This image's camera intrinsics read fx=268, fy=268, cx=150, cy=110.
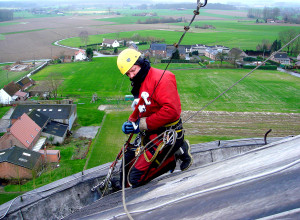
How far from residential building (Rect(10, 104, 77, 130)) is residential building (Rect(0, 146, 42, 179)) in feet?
23.2

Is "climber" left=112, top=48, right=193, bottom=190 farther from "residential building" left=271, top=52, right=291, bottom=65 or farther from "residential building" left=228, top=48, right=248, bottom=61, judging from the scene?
"residential building" left=271, top=52, right=291, bottom=65

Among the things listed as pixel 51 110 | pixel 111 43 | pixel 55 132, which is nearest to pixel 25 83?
pixel 51 110

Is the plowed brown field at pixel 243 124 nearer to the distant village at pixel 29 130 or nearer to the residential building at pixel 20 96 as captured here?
the distant village at pixel 29 130

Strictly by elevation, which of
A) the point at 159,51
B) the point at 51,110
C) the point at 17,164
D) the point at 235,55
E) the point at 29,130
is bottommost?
the point at 17,164

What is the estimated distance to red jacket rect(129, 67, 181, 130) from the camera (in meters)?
4.07

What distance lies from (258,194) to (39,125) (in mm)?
23107

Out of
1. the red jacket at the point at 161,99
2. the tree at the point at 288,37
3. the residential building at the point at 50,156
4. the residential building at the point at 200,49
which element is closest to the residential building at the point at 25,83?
the residential building at the point at 50,156

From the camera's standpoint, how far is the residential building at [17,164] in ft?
56.7

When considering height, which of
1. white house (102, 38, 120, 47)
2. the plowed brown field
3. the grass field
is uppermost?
white house (102, 38, 120, 47)

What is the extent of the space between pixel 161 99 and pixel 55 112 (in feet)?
78.9

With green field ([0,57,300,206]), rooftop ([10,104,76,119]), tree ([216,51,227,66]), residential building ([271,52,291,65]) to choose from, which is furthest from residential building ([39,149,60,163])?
residential building ([271,52,291,65])

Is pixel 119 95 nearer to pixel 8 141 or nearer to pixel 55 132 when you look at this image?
pixel 55 132

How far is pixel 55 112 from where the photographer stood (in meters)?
26.2

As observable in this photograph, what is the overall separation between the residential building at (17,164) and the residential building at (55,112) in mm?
7061
